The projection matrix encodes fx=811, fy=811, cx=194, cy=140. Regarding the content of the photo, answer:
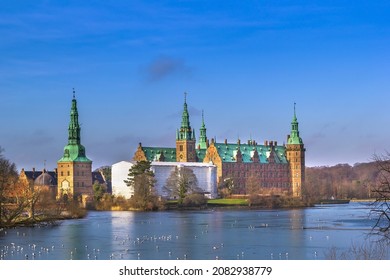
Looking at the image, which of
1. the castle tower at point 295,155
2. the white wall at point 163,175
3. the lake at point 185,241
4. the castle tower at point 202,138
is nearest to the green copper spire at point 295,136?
the castle tower at point 295,155

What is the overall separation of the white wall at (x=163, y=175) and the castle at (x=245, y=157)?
13.6 feet

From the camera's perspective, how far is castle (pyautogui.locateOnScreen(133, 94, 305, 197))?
94938mm

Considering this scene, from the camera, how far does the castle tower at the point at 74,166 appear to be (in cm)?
8394

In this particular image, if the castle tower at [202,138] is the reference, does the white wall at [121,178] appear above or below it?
below

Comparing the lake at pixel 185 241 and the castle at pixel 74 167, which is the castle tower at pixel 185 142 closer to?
the castle at pixel 74 167

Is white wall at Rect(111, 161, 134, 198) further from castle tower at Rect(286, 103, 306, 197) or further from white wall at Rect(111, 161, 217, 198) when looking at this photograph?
castle tower at Rect(286, 103, 306, 197)

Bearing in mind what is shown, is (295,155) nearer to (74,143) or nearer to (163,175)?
(163,175)

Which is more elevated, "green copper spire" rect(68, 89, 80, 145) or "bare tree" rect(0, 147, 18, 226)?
"green copper spire" rect(68, 89, 80, 145)

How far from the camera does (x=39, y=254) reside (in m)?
27.9

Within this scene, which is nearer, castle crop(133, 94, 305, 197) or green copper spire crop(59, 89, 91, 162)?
green copper spire crop(59, 89, 91, 162)

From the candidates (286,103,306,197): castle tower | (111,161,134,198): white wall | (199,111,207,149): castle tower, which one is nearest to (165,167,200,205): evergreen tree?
(111,161,134,198): white wall

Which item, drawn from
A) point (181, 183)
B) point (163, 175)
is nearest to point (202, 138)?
point (163, 175)
